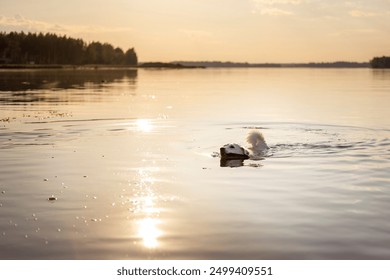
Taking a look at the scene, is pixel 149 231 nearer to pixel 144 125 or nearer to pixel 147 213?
pixel 147 213

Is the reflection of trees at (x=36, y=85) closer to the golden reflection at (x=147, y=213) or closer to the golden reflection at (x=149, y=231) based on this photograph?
the golden reflection at (x=147, y=213)

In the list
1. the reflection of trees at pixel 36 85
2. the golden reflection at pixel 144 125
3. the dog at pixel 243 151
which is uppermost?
the reflection of trees at pixel 36 85

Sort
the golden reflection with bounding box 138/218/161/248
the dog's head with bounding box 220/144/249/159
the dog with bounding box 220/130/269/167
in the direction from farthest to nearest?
the dog's head with bounding box 220/144/249/159 → the dog with bounding box 220/130/269/167 → the golden reflection with bounding box 138/218/161/248

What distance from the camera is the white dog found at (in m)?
22.4

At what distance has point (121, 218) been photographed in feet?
44.7

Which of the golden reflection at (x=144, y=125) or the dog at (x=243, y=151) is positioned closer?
the dog at (x=243, y=151)

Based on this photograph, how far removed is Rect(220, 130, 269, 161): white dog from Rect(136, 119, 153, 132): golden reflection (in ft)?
31.3

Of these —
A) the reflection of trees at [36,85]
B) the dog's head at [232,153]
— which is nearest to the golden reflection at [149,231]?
the dog's head at [232,153]

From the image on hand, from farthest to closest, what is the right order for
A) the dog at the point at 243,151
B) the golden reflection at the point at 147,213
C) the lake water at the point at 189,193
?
the dog at the point at 243,151 → the golden reflection at the point at 147,213 → the lake water at the point at 189,193

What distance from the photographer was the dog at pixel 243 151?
22000 mm

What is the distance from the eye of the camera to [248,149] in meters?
24.1

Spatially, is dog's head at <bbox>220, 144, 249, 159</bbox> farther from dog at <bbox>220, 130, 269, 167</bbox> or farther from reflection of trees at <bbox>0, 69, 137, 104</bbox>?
reflection of trees at <bbox>0, 69, 137, 104</bbox>

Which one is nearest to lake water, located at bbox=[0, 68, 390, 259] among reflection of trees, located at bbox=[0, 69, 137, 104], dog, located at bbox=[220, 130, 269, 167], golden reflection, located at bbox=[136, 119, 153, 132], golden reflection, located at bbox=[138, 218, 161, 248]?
golden reflection, located at bbox=[138, 218, 161, 248]
